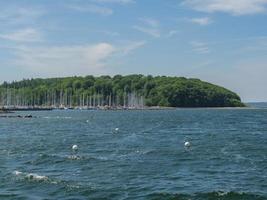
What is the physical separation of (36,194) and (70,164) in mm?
16237

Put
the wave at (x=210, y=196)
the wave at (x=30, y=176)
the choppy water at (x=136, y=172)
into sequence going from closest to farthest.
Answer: the wave at (x=210, y=196) < the choppy water at (x=136, y=172) < the wave at (x=30, y=176)

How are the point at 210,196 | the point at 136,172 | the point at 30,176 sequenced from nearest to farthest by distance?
1. the point at 210,196
2. the point at 30,176
3. the point at 136,172

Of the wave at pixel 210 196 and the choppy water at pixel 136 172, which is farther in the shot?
the choppy water at pixel 136 172

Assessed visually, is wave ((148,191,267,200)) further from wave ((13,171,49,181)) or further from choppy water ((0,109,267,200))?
wave ((13,171,49,181))

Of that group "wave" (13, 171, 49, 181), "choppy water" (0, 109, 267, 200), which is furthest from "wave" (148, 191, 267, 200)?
"wave" (13, 171, 49, 181)

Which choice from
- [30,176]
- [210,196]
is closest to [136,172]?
[30,176]

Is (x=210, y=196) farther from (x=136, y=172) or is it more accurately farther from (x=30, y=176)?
(x=30, y=176)

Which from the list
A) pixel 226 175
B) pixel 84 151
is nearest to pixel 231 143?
pixel 84 151

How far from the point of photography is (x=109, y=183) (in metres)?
46.2

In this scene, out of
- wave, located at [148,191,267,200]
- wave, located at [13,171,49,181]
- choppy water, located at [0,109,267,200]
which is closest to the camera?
wave, located at [148,191,267,200]

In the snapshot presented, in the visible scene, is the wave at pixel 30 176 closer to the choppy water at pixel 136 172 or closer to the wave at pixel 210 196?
the choppy water at pixel 136 172

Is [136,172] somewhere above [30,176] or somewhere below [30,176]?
above

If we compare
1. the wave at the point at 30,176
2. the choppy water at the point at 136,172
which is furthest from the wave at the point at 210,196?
the wave at the point at 30,176

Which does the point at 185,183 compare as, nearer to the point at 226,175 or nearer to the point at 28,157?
the point at 226,175
